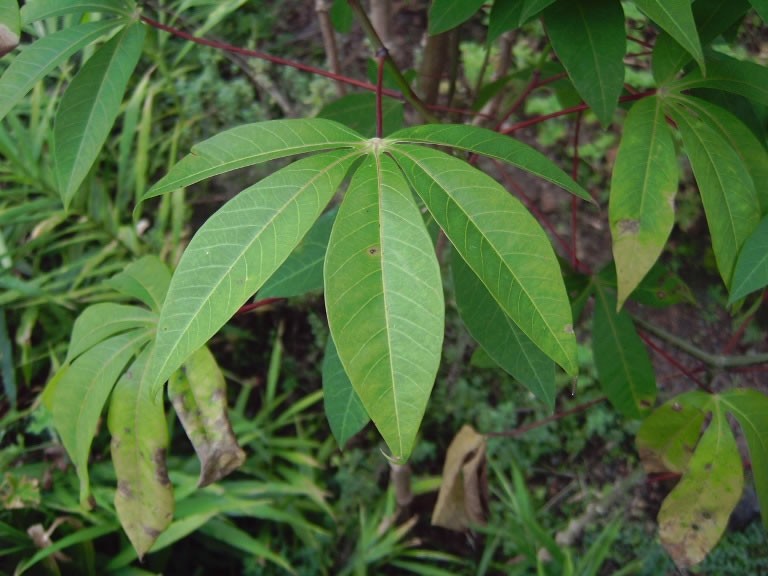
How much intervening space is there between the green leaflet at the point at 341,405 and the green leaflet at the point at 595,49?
0.39 meters

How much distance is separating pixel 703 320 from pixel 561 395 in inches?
22.2

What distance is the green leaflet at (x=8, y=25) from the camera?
54 centimetres

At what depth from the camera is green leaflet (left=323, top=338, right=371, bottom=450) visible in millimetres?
715

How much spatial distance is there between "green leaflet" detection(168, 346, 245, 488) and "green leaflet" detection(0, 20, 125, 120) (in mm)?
311

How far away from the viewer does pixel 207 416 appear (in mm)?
665

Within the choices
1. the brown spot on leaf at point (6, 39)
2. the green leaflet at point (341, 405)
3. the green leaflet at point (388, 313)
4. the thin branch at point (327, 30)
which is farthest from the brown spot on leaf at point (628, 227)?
the thin branch at point (327, 30)

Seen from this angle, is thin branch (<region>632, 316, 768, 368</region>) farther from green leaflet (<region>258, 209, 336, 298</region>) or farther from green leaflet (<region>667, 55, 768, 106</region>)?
green leaflet (<region>258, 209, 336, 298</region>)

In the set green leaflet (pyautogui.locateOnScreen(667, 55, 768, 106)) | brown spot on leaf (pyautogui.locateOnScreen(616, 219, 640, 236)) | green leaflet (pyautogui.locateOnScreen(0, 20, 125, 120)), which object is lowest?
brown spot on leaf (pyautogui.locateOnScreen(616, 219, 640, 236))

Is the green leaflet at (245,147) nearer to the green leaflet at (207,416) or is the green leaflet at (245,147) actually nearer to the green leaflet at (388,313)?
the green leaflet at (388,313)

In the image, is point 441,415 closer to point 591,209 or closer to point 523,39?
point 591,209

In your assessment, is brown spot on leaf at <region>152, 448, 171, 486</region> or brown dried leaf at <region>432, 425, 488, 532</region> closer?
brown spot on leaf at <region>152, 448, 171, 486</region>

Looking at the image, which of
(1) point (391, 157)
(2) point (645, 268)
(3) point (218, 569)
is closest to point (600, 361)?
(2) point (645, 268)

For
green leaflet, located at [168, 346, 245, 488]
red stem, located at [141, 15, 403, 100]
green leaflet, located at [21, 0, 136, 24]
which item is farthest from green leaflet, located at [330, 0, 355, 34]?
green leaflet, located at [168, 346, 245, 488]

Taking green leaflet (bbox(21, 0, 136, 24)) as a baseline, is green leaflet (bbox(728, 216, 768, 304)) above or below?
below
